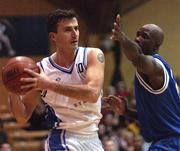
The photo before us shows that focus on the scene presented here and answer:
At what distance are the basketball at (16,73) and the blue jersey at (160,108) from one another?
0.78 m

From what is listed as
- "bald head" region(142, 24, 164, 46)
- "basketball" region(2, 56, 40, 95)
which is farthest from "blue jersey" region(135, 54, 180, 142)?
"basketball" region(2, 56, 40, 95)

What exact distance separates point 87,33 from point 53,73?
706cm

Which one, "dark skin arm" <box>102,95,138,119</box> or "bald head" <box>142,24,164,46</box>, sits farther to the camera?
"dark skin arm" <box>102,95,138,119</box>

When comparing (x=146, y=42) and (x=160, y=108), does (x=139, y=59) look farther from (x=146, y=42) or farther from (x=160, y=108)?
(x=160, y=108)

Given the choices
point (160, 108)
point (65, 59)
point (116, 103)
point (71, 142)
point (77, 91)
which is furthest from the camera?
point (116, 103)

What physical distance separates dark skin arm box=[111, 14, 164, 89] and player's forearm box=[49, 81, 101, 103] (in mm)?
340

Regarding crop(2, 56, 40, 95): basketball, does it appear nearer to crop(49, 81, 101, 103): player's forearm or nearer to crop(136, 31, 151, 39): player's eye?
crop(49, 81, 101, 103): player's forearm

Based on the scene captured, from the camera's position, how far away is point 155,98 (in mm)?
4086

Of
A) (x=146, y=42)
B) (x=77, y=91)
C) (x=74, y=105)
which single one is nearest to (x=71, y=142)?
(x=74, y=105)

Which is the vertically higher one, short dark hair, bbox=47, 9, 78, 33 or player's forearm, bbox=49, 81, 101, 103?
short dark hair, bbox=47, 9, 78, 33

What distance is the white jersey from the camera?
13.8 ft

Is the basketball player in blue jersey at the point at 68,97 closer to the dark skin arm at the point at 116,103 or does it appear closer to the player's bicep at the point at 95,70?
the player's bicep at the point at 95,70

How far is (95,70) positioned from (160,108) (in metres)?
0.53

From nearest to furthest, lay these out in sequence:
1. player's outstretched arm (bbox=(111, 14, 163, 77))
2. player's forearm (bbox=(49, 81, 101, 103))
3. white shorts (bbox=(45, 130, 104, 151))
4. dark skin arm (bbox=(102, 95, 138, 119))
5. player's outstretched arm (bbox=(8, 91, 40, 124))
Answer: player's forearm (bbox=(49, 81, 101, 103)), player's outstretched arm (bbox=(111, 14, 163, 77)), white shorts (bbox=(45, 130, 104, 151)), player's outstretched arm (bbox=(8, 91, 40, 124)), dark skin arm (bbox=(102, 95, 138, 119))
